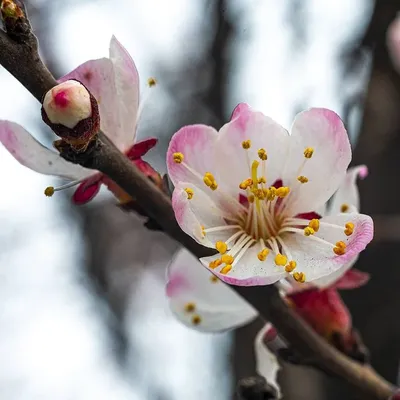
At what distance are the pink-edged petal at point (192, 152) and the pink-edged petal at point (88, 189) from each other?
3.4 inches

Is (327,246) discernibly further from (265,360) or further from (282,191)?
(265,360)

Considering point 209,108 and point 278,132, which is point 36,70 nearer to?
point 278,132

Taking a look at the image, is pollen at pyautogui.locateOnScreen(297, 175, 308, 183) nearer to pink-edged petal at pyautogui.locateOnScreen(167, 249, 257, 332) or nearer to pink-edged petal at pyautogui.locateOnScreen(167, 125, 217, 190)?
pink-edged petal at pyautogui.locateOnScreen(167, 125, 217, 190)

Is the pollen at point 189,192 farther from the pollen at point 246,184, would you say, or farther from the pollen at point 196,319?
the pollen at point 196,319

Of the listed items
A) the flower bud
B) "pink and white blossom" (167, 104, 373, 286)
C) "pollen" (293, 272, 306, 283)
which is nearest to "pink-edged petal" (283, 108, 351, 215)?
"pink and white blossom" (167, 104, 373, 286)

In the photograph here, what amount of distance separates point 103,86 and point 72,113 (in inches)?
5.9

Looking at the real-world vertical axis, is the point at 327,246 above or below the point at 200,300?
above

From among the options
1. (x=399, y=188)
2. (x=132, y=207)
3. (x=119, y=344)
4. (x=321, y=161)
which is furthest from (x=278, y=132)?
(x=119, y=344)

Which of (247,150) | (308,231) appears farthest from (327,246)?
(247,150)

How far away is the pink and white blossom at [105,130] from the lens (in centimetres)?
66

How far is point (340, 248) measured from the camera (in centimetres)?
58

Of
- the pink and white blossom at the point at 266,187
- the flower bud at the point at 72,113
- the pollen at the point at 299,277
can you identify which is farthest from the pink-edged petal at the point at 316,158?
the flower bud at the point at 72,113

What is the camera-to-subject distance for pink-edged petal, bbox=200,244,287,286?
1.83 ft

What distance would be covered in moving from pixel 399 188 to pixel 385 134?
15 centimetres
